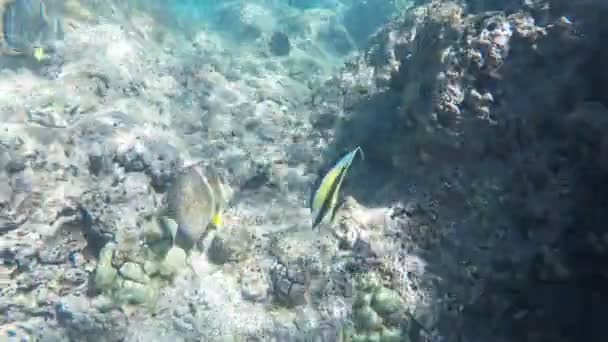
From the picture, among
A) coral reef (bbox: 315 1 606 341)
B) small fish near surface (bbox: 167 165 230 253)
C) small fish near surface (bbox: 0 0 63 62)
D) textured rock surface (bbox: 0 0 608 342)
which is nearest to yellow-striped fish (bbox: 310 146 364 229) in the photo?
small fish near surface (bbox: 167 165 230 253)

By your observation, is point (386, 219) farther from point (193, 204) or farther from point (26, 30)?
point (26, 30)

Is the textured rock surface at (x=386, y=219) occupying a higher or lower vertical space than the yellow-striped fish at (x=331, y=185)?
lower

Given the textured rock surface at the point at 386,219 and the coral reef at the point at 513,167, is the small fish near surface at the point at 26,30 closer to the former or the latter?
the textured rock surface at the point at 386,219

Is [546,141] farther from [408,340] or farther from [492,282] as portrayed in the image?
[408,340]

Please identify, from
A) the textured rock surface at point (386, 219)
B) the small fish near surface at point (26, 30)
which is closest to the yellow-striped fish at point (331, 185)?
the textured rock surface at point (386, 219)

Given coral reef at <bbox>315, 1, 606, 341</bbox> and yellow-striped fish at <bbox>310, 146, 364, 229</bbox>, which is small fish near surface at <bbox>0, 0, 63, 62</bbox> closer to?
coral reef at <bbox>315, 1, 606, 341</bbox>

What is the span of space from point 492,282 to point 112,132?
4.41 m

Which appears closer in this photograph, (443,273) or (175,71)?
(443,273)

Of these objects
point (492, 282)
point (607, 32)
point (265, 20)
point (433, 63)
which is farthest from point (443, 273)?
point (265, 20)

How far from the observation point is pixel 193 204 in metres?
3.78

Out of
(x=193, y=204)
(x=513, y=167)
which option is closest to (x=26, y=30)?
(x=193, y=204)

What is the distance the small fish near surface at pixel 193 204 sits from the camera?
3754 mm

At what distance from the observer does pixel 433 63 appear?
4414mm

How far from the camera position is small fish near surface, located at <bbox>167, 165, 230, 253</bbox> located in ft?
12.3
